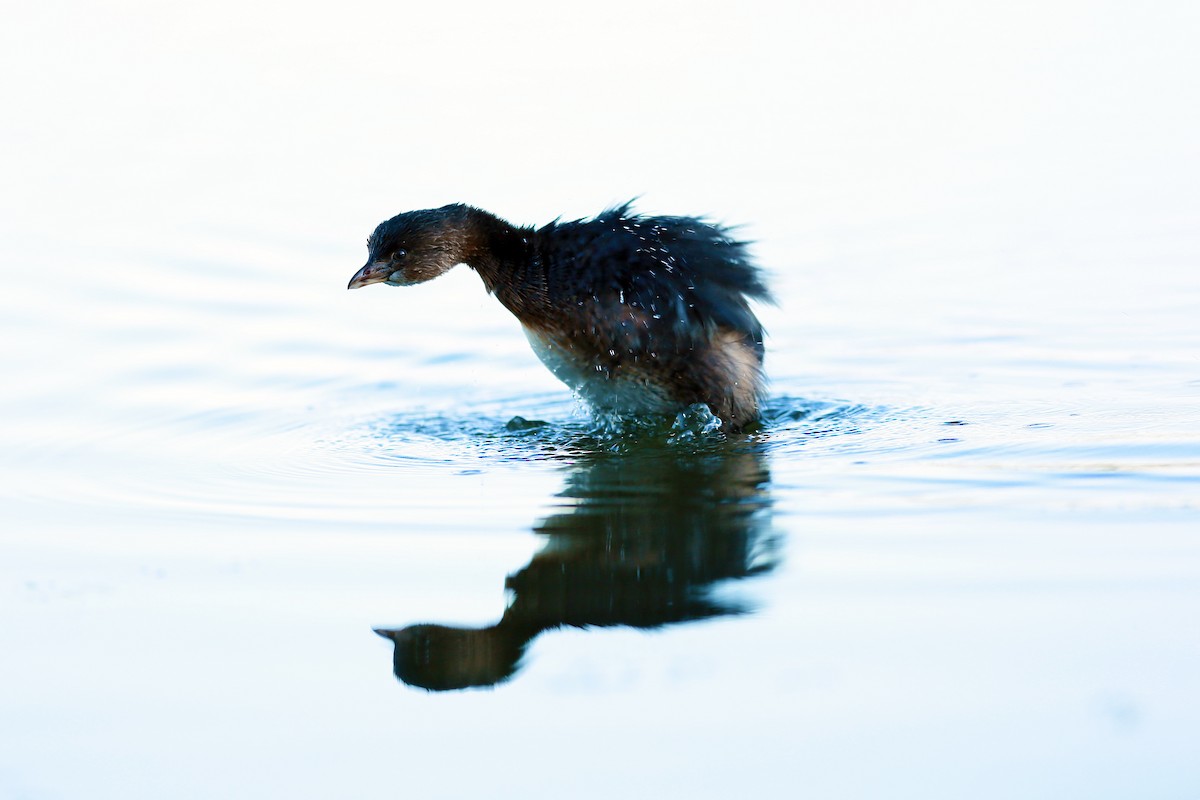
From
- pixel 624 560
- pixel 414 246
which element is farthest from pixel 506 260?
pixel 624 560

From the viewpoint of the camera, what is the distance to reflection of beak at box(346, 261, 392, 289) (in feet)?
28.0

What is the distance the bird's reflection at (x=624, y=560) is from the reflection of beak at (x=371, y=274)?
1717 millimetres

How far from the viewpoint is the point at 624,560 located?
5.88 metres

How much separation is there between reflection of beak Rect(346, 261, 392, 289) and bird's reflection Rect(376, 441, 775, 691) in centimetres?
172

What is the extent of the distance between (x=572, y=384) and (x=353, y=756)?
4442 millimetres

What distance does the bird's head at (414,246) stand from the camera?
8586 mm

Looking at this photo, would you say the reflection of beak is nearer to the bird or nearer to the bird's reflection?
the bird

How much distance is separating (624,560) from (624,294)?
8.57 ft

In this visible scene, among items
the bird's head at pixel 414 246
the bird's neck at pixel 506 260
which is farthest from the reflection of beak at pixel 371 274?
the bird's neck at pixel 506 260

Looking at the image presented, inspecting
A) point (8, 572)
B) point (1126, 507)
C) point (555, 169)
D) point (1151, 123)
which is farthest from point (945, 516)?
point (1151, 123)

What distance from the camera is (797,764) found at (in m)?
4.07

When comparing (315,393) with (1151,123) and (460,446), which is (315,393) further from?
(1151,123)

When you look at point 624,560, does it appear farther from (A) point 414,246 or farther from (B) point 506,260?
(A) point 414,246

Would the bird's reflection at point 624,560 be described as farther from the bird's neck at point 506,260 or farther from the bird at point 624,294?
the bird's neck at point 506,260
